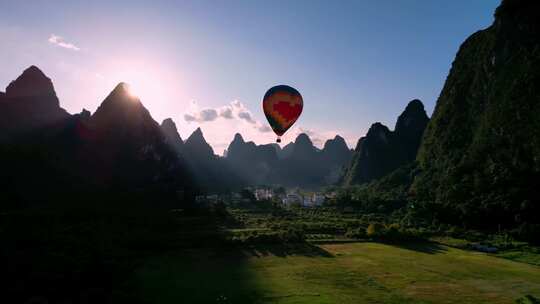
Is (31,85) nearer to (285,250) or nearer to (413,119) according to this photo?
(285,250)

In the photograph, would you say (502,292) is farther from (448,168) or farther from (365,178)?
(365,178)

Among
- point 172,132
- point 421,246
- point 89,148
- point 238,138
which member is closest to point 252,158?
point 238,138

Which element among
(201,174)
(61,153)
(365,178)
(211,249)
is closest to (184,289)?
(211,249)

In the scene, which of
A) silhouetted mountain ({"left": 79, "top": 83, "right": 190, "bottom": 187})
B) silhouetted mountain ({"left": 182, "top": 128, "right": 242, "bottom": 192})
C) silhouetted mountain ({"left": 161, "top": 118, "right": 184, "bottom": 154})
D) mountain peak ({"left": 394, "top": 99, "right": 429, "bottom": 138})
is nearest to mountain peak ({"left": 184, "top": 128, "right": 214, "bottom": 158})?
silhouetted mountain ({"left": 182, "top": 128, "right": 242, "bottom": 192})

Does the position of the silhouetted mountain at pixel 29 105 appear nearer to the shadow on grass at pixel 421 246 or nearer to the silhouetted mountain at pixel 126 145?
the silhouetted mountain at pixel 126 145

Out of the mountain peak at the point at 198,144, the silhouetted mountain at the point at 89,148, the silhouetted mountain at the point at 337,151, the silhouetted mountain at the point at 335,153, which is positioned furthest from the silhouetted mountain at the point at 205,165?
the silhouetted mountain at the point at 337,151

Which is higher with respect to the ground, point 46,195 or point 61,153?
point 61,153

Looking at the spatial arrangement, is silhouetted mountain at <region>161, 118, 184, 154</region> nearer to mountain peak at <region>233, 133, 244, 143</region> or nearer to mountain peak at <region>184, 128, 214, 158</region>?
mountain peak at <region>184, 128, 214, 158</region>
